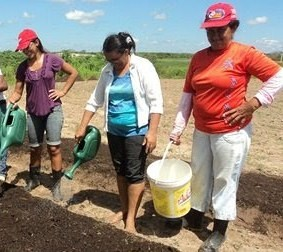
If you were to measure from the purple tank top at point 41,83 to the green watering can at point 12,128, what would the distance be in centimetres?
16

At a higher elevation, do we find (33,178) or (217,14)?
(217,14)

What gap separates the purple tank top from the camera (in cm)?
440

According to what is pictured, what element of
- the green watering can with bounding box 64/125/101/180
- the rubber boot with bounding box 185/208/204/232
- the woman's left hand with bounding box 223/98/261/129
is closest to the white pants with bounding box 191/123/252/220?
the woman's left hand with bounding box 223/98/261/129

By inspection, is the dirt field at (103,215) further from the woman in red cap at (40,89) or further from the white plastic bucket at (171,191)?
the woman in red cap at (40,89)

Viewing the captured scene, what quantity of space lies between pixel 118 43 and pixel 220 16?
80cm

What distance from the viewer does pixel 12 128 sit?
172 inches

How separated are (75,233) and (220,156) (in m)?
1.21

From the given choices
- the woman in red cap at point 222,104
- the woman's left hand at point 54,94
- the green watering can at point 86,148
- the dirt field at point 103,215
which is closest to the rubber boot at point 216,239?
the woman in red cap at point 222,104

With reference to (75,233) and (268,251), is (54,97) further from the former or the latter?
(268,251)

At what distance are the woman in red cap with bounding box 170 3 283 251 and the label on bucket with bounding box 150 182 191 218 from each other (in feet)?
0.64

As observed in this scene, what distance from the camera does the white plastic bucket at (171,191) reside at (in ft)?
11.3

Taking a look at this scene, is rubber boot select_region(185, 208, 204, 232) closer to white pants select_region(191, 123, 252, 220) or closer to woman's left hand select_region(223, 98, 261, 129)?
white pants select_region(191, 123, 252, 220)

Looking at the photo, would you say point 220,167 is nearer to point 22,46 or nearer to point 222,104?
point 222,104

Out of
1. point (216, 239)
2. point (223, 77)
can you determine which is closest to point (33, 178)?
point (216, 239)
